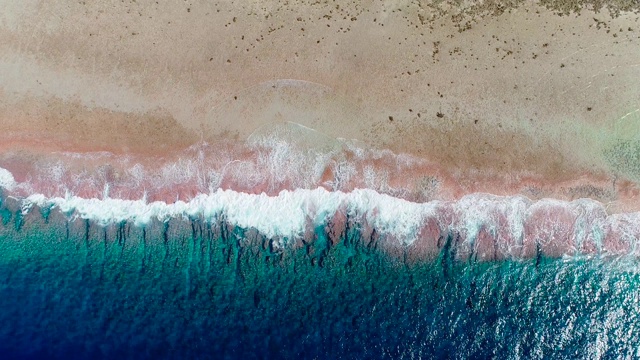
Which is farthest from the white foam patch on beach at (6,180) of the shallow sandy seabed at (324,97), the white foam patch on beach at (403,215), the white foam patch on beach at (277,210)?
the white foam patch on beach at (403,215)

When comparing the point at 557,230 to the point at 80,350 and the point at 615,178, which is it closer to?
the point at 615,178

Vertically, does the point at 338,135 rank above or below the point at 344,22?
below

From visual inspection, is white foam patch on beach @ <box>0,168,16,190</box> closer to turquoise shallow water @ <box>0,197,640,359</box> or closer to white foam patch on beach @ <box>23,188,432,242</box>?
turquoise shallow water @ <box>0,197,640,359</box>

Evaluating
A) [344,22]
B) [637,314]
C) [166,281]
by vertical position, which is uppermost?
[344,22]

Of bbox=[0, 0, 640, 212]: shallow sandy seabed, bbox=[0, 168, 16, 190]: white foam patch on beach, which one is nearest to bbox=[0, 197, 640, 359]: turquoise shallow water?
bbox=[0, 168, 16, 190]: white foam patch on beach

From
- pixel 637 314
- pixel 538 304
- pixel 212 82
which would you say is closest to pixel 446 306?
pixel 538 304

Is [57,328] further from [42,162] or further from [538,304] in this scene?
[538,304]
